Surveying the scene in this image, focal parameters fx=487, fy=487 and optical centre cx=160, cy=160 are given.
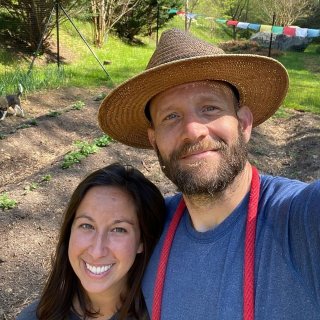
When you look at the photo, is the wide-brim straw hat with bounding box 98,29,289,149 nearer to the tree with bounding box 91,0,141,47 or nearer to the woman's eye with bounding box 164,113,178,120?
the woman's eye with bounding box 164,113,178,120

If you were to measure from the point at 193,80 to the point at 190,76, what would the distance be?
0.03m

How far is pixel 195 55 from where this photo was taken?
1683 mm

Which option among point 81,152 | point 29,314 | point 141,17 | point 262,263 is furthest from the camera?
point 141,17

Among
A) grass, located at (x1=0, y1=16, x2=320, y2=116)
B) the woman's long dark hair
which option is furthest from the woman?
grass, located at (x1=0, y1=16, x2=320, y2=116)

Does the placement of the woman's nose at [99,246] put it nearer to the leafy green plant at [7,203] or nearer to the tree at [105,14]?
the leafy green plant at [7,203]

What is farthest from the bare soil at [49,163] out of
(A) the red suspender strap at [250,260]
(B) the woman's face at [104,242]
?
(A) the red suspender strap at [250,260]

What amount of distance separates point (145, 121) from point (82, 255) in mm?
626

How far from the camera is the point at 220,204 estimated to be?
1.61 metres

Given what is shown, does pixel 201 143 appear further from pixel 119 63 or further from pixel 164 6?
pixel 164 6

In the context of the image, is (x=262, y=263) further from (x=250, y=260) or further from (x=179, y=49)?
(x=179, y=49)

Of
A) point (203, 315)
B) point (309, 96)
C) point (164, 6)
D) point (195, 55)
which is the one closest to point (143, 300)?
point (203, 315)

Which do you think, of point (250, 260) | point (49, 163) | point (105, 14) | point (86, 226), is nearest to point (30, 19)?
point (105, 14)

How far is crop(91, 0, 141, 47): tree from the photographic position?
1803cm

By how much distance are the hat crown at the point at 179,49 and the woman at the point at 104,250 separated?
563mm
